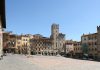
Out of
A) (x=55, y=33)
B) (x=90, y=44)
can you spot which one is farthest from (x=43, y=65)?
(x=55, y=33)

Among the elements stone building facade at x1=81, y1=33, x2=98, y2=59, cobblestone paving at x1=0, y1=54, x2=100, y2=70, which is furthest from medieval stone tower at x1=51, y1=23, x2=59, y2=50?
cobblestone paving at x1=0, y1=54, x2=100, y2=70

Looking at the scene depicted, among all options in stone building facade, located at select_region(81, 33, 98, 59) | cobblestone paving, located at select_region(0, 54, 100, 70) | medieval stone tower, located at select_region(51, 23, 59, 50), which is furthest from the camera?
medieval stone tower, located at select_region(51, 23, 59, 50)

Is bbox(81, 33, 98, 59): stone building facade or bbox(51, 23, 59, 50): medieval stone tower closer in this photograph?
bbox(81, 33, 98, 59): stone building facade

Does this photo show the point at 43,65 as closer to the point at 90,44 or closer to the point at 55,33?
the point at 90,44

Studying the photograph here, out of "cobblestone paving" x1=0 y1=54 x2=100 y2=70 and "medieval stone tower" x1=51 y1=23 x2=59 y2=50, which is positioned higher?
"medieval stone tower" x1=51 y1=23 x2=59 y2=50

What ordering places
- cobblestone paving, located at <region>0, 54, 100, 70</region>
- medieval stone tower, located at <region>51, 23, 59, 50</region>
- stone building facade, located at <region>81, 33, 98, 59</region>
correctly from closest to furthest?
cobblestone paving, located at <region>0, 54, 100, 70</region> → stone building facade, located at <region>81, 33, 98, 59</region> → medieval stone tower, located at <region>51, 23, 59, 50</region>

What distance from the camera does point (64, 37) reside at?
18500 cm

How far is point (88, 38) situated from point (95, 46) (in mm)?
8564

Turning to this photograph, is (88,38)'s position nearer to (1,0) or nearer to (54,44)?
(54,44)

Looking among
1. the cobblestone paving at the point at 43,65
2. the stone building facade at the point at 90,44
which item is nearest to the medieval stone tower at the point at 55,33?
the stone building facade at the point at 90,44

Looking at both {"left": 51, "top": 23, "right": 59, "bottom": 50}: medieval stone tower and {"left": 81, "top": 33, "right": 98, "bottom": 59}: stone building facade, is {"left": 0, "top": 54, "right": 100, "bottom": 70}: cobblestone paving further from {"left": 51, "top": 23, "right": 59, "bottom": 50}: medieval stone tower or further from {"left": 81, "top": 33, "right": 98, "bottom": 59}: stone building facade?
{"left": 51, "top": 23, "right": 59, "bottom": 50}: medieval stone tower

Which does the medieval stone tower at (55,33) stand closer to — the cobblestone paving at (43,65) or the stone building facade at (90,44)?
the stone building facade at (90,44)

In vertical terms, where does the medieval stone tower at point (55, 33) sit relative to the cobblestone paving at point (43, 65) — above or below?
above

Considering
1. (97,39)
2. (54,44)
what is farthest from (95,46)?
(54,44)
